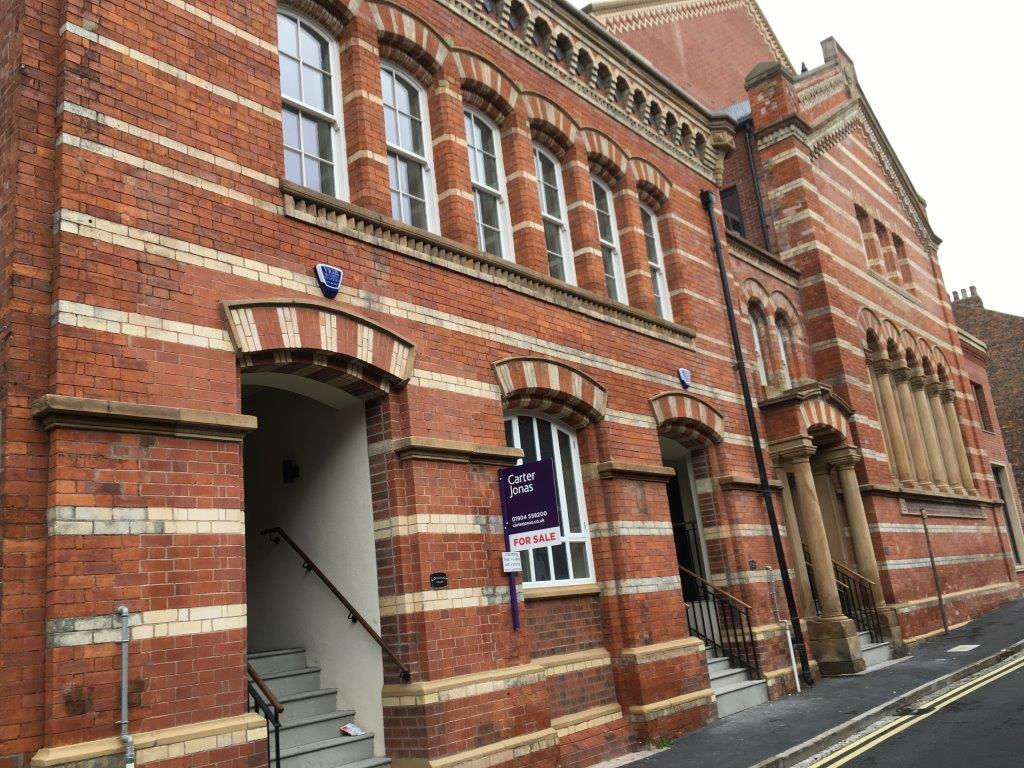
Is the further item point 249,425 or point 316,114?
point 316,114

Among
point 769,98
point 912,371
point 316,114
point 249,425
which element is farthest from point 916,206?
point 249,425

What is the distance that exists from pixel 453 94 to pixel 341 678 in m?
6.58

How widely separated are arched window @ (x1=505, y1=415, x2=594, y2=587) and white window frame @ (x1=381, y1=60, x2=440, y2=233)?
2.50m

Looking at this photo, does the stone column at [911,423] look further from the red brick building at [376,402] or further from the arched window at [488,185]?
the arched window at [488,185]

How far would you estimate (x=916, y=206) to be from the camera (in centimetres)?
2628

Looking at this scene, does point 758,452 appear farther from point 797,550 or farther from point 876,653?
point 876,653

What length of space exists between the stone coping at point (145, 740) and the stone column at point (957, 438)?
2195 cm

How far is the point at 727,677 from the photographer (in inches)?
476

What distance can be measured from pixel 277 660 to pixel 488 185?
608 centimetres

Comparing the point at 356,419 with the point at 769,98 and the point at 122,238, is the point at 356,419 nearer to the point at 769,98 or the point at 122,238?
the point at 122,238

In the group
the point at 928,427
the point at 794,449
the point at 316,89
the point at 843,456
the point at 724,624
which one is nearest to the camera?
the point at 316,89

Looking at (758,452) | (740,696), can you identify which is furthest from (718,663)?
(758,452)

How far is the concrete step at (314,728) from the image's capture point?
24.2 ft

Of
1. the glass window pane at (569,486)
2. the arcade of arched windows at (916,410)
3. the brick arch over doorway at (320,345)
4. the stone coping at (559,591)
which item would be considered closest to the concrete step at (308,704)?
the stone coping at (559,591)
